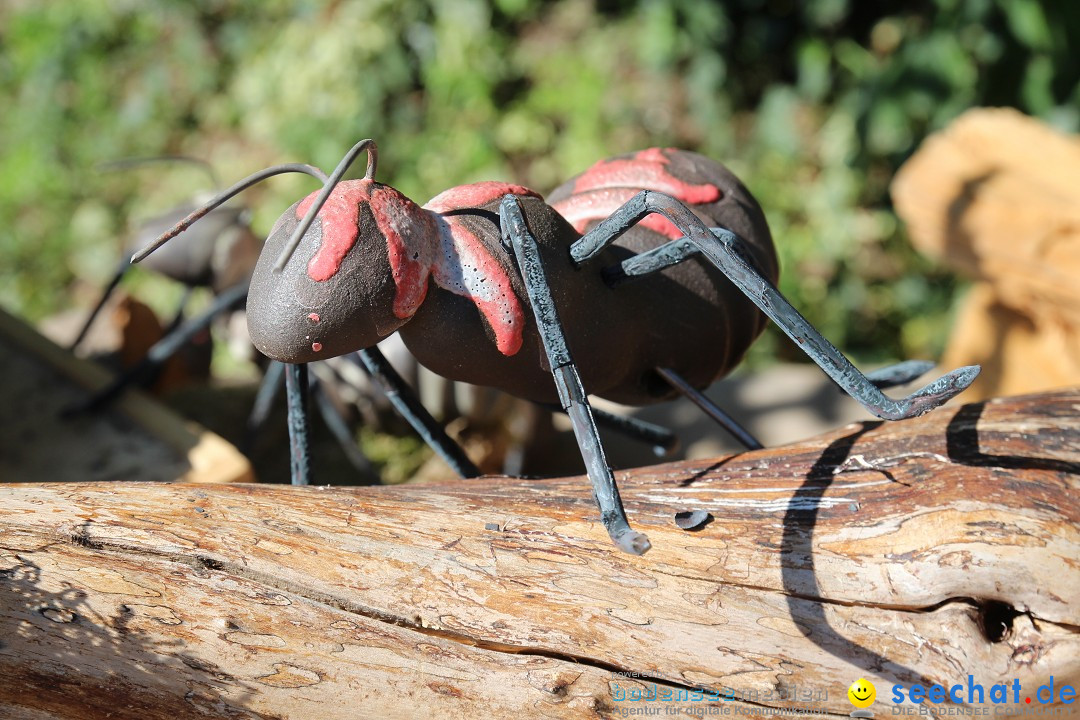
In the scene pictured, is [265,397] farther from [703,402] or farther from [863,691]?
[863,691]

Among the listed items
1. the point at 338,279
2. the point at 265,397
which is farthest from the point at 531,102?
the point at 338,279

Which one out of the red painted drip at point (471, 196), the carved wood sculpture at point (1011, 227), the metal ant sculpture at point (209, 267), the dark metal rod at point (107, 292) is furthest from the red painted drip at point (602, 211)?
the carved wood sculpture at point (1011, 227)

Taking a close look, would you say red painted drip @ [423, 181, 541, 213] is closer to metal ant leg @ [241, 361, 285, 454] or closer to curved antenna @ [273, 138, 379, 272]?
curved antenna @ [273, 138, 379, 272]

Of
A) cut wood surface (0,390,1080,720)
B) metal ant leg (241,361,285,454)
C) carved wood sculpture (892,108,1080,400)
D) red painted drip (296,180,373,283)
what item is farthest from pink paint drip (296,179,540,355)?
carved wood sculpture (892,108,1080,400)

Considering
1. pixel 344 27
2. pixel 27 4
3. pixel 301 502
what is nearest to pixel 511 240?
pixel 301 502

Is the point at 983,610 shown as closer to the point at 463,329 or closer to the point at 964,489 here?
the point at 964,489

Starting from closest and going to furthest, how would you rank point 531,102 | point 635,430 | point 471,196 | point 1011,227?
1. point 471,196
2. point 635,430
3. point 1011,227
4. point 531,102

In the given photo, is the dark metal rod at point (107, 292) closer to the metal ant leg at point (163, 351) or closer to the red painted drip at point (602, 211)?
the metal ant leg at point (163, 351)

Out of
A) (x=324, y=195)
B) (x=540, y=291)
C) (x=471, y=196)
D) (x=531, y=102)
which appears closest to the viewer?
(x=324, y=195)
